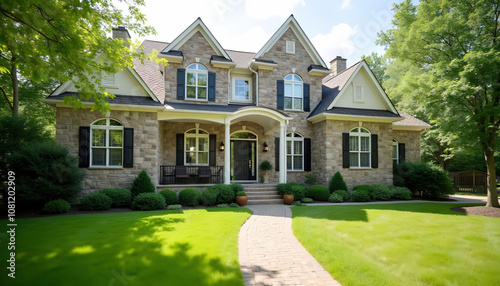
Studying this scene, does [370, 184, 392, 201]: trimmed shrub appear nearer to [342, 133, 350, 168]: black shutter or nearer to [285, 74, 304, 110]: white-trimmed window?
[342, 133, 350, 168]: black shutter

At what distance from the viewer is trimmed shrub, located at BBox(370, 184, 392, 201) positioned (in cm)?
1278

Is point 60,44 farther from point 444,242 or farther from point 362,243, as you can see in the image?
point 444,242

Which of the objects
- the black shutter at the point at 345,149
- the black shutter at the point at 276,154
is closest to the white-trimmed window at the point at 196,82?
the black shutter at the point at 276,154

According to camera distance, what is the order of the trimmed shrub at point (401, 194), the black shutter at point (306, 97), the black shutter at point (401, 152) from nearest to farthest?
the trimmed shrub at point (401, 194)
the black shutter at point (306, 97)
the black shutter at point (401, 152)

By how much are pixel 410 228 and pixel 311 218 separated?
275 centimetres

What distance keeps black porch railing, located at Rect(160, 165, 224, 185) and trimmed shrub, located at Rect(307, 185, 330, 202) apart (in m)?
4.71

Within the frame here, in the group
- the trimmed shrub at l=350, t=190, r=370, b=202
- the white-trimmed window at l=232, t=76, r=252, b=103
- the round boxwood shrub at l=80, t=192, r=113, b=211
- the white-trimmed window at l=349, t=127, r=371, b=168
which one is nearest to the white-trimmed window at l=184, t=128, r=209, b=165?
the white-trimmed window at l=232, t=76, r=252, b=103

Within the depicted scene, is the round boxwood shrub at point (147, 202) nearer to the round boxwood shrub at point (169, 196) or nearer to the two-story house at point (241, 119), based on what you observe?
the round boxwood shrub at point (169, 196)

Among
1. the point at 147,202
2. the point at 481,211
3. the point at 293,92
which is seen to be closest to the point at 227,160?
the point at 147,202

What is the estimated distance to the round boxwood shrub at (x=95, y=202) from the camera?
9484mm

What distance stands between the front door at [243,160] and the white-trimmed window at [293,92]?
3.09 metres

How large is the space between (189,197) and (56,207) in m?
4.50

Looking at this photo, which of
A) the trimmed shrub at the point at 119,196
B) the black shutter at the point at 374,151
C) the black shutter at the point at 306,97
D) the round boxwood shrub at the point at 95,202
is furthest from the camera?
the black shutter at the point at 306,97

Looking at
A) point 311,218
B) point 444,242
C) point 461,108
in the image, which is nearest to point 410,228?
point 444,242
